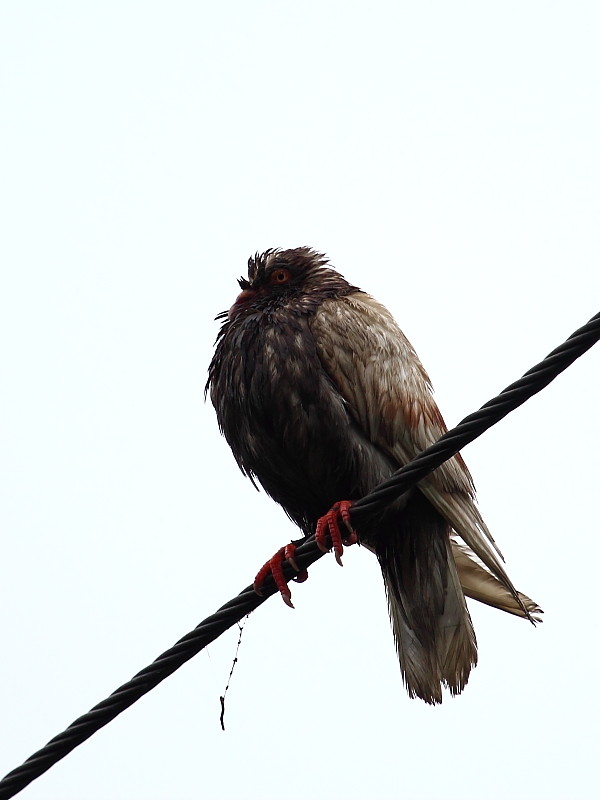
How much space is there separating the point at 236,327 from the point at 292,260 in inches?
23.2

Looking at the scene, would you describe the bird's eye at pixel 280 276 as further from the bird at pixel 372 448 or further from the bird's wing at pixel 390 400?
the bird's wing at pixel 390 400

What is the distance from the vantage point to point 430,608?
5.32 m

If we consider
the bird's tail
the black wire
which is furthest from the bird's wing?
the black wire

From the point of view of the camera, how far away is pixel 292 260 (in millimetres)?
5992

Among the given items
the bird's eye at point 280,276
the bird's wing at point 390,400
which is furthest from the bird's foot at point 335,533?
the bird's eye at point 280,276

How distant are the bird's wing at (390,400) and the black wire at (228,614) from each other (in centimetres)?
125

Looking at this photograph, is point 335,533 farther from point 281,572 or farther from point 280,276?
point 280,276

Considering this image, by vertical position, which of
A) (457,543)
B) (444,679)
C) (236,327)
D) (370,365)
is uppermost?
(236,327)

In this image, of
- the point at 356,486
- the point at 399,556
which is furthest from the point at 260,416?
the point at 399,556

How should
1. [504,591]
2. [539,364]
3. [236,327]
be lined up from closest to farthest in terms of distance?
[539,364] < [504,591] < [236,327]

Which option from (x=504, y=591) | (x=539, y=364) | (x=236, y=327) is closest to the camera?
(x=539, y=364)

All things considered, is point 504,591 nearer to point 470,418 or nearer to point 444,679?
point 444,679

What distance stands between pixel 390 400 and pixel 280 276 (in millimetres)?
1170

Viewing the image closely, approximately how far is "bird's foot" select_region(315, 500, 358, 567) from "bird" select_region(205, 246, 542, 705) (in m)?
0.25
